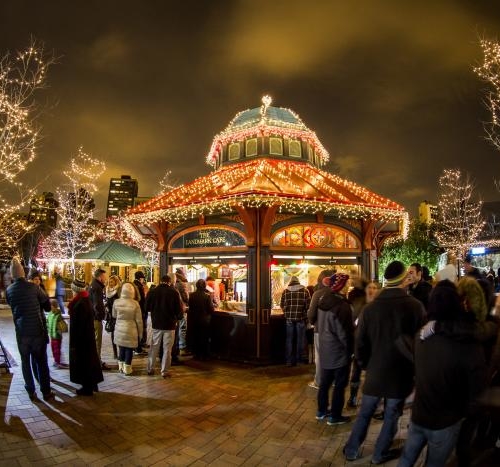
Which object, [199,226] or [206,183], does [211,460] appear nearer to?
[199,226]

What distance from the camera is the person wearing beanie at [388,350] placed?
3.71 m

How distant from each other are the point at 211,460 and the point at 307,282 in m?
6.62

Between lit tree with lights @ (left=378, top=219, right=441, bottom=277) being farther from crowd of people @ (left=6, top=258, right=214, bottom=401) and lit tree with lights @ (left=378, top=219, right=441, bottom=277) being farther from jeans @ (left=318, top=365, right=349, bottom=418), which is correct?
jeans @ (left=318, top=365, right=349, bottom=418)

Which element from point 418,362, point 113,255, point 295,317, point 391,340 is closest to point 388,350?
point 391,340

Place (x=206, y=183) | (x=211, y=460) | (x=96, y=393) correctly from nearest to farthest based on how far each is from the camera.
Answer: (x=211, y=460) < (x=96, y=393) < (x=206, y=183)

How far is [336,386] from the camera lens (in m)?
4.89

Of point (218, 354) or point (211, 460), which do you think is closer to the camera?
point (211, 460)

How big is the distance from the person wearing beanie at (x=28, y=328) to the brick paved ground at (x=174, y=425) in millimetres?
333

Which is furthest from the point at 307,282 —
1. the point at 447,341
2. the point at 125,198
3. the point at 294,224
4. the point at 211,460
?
the point at 125,198

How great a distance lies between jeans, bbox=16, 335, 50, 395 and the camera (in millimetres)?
5785

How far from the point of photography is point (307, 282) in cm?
1031

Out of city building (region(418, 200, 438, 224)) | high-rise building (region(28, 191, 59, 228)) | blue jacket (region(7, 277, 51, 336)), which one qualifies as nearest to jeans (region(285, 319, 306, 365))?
blue jacket (region(7, 277, 51, 336))

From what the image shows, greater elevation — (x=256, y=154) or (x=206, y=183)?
(x=256, y=154)

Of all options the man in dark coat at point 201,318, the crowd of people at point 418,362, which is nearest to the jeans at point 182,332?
the man in dark coat at point 201,318
